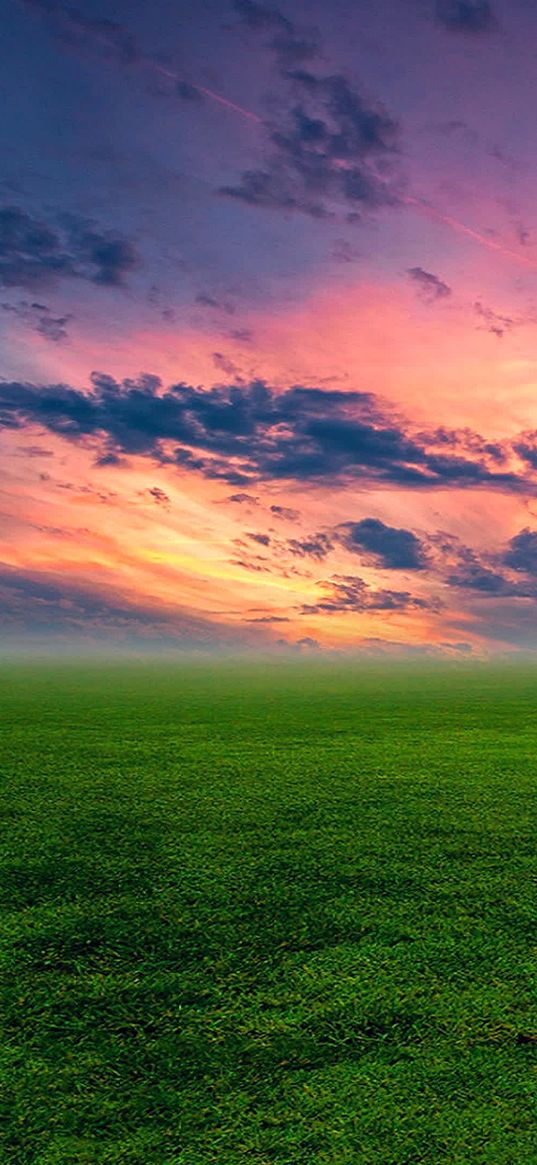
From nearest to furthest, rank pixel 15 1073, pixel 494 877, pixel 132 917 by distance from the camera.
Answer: pixel 15 1073
pixel 132 917
pixel 494 877

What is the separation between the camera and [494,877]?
3637mm

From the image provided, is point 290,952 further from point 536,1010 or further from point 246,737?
point 246,737

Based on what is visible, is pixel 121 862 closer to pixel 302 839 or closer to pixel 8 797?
pixel 302 839

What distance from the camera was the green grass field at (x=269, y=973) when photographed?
1830 millimetres

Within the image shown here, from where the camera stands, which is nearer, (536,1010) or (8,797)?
(536,1010)

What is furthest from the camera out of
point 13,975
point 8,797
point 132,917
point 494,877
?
point 8,797

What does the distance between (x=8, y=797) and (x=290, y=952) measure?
131 inches

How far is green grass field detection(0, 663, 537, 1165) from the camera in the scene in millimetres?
1830

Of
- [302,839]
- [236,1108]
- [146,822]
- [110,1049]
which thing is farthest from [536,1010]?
[146,822]

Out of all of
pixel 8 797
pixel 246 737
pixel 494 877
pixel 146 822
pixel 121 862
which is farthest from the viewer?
pixel 246 737

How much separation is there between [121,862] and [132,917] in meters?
0.78

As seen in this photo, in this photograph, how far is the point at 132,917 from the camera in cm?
314

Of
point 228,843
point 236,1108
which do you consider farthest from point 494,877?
point 236,1108

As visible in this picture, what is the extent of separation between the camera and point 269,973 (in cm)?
262
